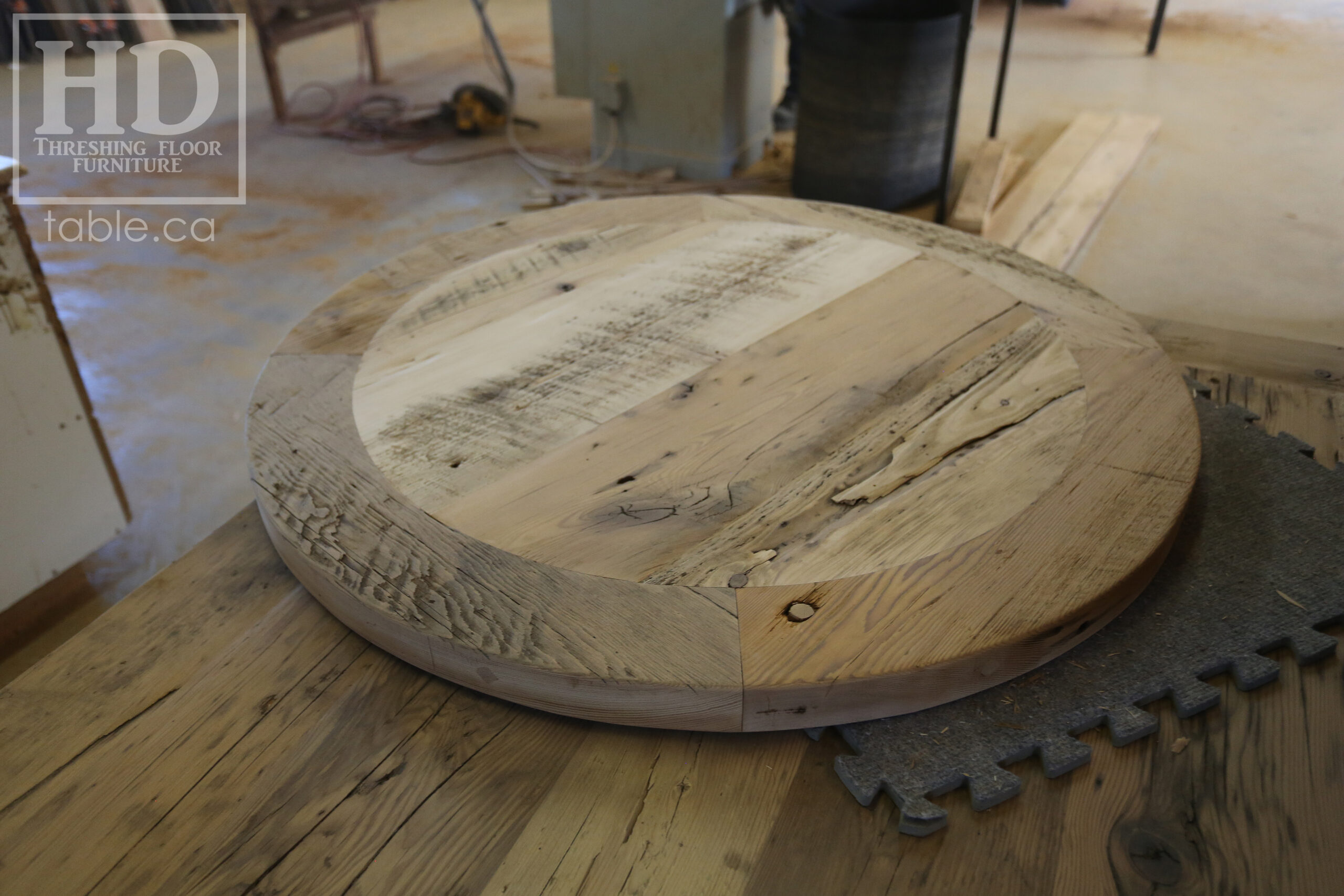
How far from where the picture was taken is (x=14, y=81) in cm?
447

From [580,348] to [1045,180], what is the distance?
2.64 metres

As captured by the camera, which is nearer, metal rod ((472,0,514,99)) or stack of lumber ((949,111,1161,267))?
stack of lumber ((949,111,1161,267))

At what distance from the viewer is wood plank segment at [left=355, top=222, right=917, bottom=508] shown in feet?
4.04

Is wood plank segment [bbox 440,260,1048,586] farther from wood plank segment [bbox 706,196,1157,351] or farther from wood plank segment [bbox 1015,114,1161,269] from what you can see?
wood plank segment [bbox 1015,114,1161,269]

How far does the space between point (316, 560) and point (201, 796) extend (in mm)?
263

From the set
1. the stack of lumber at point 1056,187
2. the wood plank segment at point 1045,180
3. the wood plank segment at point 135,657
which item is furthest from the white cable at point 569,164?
the wood plank segment at point 135,657

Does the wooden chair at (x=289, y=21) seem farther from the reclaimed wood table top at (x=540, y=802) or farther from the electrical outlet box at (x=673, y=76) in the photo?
the reclaimed wood table top at (x=540, y=802)

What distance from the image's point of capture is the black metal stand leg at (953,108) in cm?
287

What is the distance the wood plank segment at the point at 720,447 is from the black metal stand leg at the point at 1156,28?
163 inches

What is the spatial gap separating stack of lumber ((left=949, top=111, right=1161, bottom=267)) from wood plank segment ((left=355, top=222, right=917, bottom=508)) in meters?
1.39

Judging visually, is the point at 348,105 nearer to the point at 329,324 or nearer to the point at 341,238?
the point at 341,238

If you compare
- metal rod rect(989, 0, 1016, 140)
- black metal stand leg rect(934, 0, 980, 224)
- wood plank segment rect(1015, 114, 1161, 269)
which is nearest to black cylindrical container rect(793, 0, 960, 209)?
black metal stand leg rect(934, 0, 980, 224)

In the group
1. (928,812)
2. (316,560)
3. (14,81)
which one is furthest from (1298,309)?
(14,81)

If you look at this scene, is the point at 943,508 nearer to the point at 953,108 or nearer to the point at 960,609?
the point at 960,609
